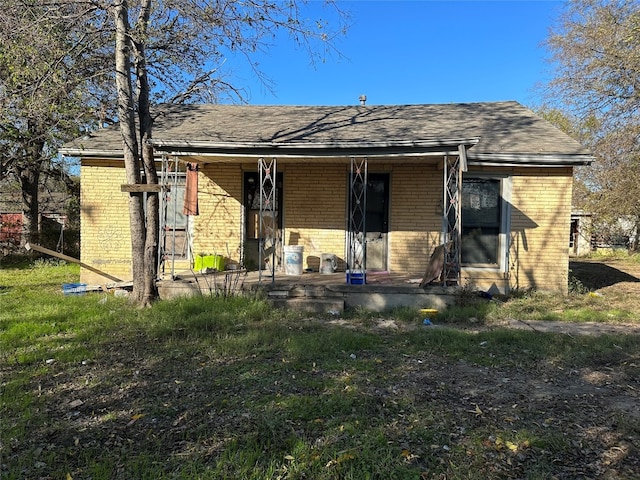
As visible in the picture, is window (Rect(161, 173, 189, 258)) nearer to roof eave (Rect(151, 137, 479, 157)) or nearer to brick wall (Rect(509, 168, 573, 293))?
roof eave (Rect(151, 137, 479, 157))

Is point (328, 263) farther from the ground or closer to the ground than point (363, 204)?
closer to the ground

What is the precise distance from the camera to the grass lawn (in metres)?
3.00

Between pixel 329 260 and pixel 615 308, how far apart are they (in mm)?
5668

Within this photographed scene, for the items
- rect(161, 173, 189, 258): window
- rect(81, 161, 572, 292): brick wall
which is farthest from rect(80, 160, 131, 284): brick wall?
rect(161, 173, 189, 258): window

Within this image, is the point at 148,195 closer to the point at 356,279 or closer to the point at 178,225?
the point at 178,225

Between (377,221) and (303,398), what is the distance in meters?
6.69

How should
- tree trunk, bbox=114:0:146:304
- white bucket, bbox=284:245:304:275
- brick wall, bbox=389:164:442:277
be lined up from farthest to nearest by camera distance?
brick wall, bbox=389:164:442:277
white bucket, bbox=284:245:304:275
tree trunk, bbox=114:0:146:304

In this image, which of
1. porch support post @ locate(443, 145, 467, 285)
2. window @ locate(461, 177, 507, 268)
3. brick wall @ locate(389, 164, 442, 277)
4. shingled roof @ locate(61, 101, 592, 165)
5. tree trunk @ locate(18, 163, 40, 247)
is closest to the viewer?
porch support post @ locate(443, 145, 467, 285)

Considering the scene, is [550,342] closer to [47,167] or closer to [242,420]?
[242,420]

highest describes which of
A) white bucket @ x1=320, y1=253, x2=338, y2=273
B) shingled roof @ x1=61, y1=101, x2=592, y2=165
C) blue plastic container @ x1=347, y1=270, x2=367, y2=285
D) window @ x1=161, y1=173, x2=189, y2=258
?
shingled roof @ x1=61, y1=101, x2=592, y2=165

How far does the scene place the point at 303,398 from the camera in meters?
3.99

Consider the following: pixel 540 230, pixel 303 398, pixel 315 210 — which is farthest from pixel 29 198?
pixel 540 230

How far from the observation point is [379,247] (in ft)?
33.6

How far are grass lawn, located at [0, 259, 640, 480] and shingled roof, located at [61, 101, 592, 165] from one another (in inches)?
120
